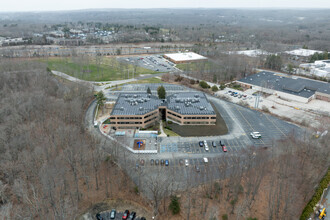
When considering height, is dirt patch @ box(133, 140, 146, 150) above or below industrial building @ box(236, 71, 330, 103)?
below

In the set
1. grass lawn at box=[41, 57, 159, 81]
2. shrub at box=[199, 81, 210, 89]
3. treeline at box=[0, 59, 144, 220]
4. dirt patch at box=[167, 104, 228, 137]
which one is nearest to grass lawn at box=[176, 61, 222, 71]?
grass lawn at box=[41, 57, 159, 81]

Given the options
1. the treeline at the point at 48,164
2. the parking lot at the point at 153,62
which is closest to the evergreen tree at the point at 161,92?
the treeline at the point at 48,164

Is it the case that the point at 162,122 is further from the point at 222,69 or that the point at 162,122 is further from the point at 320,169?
the point at 222,69

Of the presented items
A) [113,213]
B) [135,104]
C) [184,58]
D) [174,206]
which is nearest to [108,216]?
[113,213]

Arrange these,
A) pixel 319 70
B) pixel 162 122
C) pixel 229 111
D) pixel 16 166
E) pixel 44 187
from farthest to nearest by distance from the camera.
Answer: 1. pixel 319 70
2. pixel 229 111
3. pixel 162 122
4. pixel 16 166
5. pixel 44 187

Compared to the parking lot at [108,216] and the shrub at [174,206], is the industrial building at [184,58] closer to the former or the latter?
the shrub at [174,206]

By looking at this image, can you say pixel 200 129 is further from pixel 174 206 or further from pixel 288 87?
pixel 288 87

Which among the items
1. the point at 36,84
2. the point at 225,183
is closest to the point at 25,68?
the point at 36,84

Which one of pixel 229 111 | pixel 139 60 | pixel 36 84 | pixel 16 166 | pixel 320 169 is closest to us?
pixel 16 166

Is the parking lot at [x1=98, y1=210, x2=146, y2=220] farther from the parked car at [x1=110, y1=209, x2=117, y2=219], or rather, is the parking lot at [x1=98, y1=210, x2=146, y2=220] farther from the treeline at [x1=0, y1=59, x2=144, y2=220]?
the treeline at [x1=0, y1=59, x2=144, y2=220]
